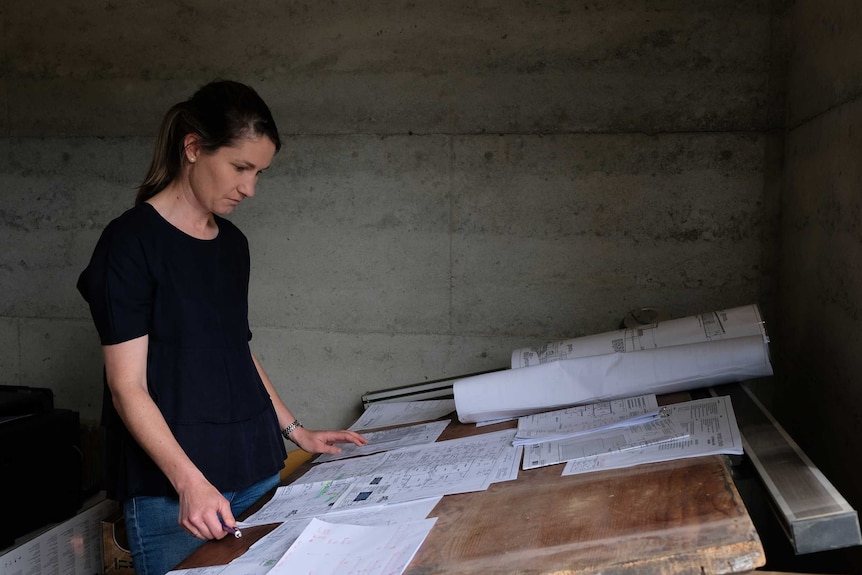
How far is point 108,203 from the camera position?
2.96 metres

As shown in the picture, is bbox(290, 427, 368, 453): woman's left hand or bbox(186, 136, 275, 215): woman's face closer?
bbox(186, 136, 275, 215): woman's face

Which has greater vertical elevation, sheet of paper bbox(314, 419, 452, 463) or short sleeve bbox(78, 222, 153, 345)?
short sleeve bbox(78, 222, 153, 345)

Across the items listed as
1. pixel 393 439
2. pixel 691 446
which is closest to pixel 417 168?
pixel 393 439

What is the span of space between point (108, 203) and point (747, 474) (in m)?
2.51

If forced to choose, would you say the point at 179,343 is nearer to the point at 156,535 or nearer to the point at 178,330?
the point at 178,330

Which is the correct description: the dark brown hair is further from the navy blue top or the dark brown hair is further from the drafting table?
the drafting table

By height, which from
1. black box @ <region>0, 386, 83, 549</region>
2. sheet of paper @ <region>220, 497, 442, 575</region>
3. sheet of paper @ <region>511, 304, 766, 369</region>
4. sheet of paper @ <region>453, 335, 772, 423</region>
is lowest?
black box @ <region>0, 386, 83, 549</region>

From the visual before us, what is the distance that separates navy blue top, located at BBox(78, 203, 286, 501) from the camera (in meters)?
1.46

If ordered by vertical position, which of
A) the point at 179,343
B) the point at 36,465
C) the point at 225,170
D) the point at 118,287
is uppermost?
the point at 225,170

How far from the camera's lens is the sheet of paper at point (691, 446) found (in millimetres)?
1334

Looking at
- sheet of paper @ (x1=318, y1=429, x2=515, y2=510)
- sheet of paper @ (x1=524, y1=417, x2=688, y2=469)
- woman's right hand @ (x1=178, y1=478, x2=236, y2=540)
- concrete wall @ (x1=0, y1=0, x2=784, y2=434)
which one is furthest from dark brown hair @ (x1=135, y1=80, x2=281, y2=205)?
concrete wall @ (x1=0, y1=0, x2=784, y2=434)

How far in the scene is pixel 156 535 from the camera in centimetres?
154

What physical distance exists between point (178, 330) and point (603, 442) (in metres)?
0.88

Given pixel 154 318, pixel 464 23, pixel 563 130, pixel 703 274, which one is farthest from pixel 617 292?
pixel 154 318
